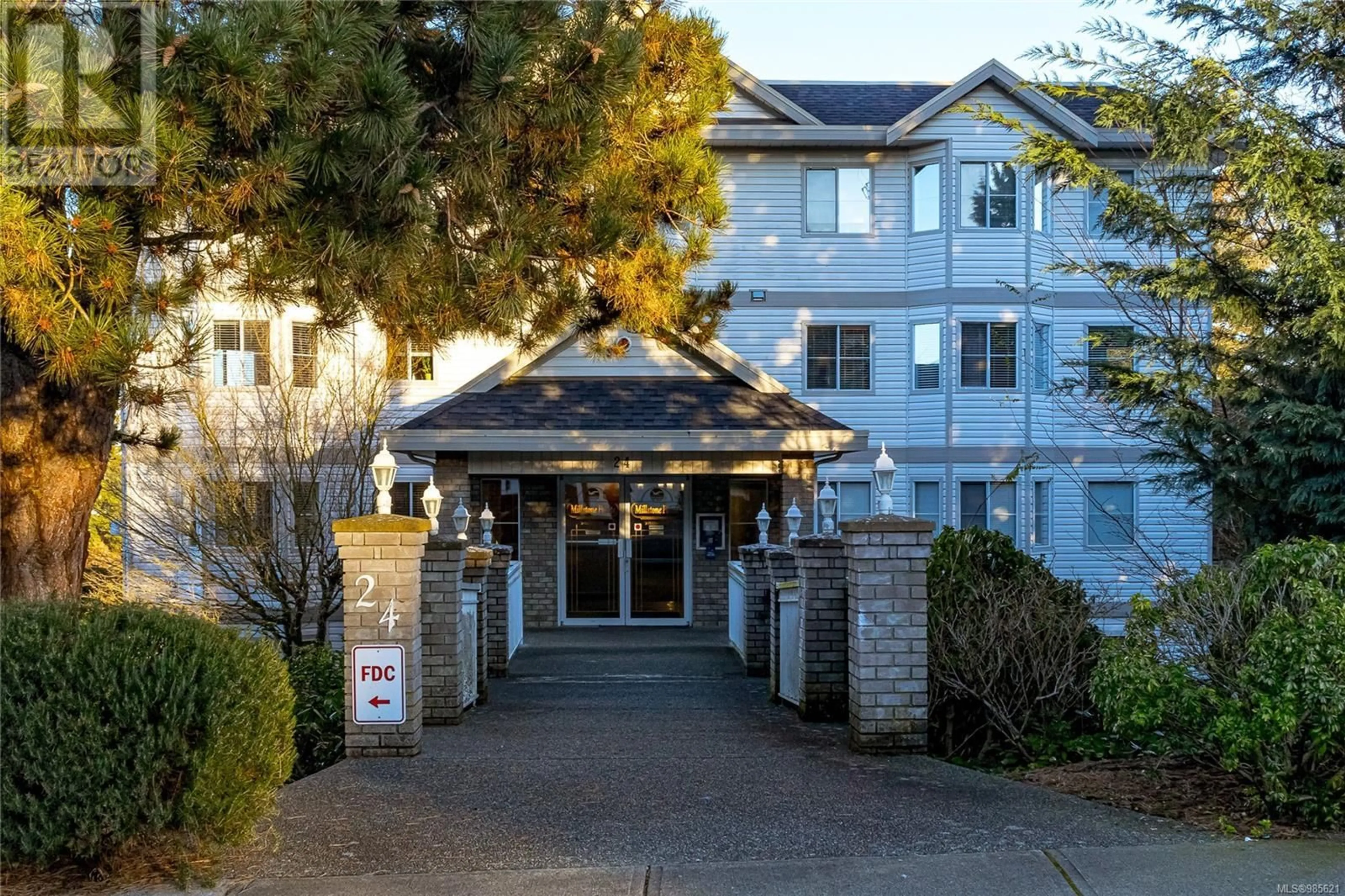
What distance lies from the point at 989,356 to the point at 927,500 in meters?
2.78

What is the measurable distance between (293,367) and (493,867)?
1244 centimetres

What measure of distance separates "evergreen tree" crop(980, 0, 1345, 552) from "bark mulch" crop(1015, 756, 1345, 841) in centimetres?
253

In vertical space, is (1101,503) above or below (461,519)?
below

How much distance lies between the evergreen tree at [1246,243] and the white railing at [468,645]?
5.60 meters

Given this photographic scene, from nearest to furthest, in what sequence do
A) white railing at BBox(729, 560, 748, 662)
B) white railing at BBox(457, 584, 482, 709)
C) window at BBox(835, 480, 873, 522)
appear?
white railing at BBox(457, 584, 482, 709) → white railing at BBox(729, 560, 748, 662) → window at BBox(835, 480, 873, 522)

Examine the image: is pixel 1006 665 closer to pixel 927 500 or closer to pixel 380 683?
pixel 380 683

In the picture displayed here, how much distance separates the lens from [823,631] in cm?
891

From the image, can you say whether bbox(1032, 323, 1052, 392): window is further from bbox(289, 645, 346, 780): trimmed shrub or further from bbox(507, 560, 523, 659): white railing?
bbox(289, 645, 346, 780): trimmed shrub

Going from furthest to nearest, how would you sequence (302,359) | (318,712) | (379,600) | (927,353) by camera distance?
(927,353) < (302,359) < (318,712) < (379,600)

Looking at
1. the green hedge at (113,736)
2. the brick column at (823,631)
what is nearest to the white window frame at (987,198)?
the brick column at (823,631)

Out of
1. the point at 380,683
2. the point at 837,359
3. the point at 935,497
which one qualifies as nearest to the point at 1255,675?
the point at 380,683

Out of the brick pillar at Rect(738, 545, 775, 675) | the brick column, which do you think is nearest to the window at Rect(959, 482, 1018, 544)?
the brick pillar at Rect(738, 545, 775, 675)

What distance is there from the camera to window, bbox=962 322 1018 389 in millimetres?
19656

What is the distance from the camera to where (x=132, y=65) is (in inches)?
218
